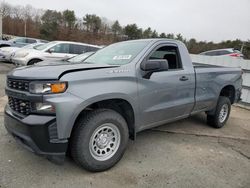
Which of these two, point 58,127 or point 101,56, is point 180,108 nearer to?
point 101,56

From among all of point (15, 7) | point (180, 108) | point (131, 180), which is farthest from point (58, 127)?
point (15, 7)

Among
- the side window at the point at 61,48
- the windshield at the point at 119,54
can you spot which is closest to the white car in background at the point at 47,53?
the side window at the point at 61,48

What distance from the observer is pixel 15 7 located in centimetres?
6944

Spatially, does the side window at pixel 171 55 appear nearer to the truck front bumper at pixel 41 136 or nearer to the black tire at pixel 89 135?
the black tire at pixel 89 135

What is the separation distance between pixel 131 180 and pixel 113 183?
0.80 ft

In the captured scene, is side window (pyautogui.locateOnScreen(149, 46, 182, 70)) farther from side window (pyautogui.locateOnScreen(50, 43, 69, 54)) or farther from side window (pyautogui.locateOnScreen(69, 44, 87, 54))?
side window (pyautogui.locateOnScreen(69, 44, 87, 54))

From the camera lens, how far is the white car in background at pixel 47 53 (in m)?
10.4

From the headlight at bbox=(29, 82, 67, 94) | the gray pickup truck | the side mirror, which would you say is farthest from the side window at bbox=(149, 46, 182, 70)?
the headlight at bbox=(29, 82, 67, 94)

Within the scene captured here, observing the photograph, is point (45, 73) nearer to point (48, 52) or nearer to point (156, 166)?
point (156, 166)

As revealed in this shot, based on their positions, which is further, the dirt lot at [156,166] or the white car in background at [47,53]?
the white car in background at [47,53]

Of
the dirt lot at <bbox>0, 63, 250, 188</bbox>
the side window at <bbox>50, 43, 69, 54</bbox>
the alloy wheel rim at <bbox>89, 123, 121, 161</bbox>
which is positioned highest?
the side window at <bbox>50, 43, 69, 54</bbox>

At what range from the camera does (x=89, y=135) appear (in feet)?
9.42

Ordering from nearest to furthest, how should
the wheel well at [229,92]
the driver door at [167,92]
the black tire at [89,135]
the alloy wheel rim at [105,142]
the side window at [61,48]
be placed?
the black tire at [89,135], the alloy wheel rim at [105,142], the driver door at [167,92], the wheel well at [229,92], the side window at [61,48]

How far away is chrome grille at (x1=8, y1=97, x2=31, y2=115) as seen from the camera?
271 centimetres
